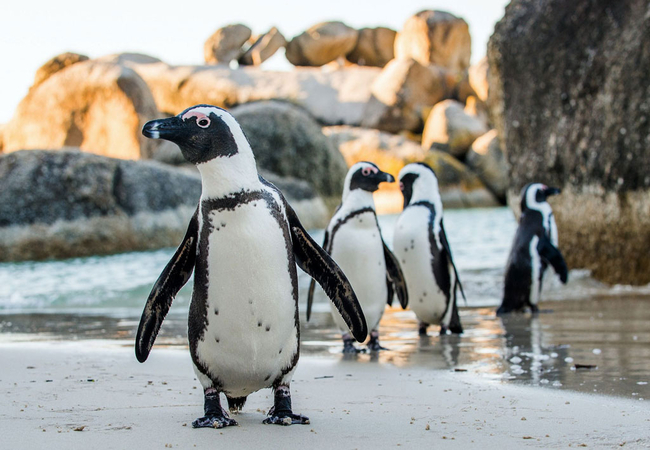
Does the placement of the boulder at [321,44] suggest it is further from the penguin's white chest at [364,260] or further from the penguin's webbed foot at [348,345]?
the penguin's webbed foot at [348,345]

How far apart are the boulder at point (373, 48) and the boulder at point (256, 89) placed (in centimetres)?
1376

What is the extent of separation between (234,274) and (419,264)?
284cm

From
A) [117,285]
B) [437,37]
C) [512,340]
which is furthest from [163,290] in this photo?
[437,37]

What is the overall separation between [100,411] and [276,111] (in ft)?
43.8

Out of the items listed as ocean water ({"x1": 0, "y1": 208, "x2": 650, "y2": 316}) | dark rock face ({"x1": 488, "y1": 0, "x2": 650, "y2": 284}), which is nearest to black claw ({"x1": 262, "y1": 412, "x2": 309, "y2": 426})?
ocean water ({"x1": 0, "y1": 208, "x2": 650, "y2": 316})

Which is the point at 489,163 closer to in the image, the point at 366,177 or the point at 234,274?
the point at 366,177

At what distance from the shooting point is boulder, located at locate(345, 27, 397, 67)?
52.1m

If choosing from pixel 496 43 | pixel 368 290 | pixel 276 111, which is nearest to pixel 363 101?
pixel 276 111

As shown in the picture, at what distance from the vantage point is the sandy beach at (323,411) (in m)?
2.13

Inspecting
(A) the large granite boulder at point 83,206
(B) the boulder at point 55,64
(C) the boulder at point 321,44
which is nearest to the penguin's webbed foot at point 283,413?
(A) the large granite boulder at point 83,206

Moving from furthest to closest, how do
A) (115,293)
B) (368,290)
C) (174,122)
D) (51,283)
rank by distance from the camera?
1. (51,283)
2. (115,293)
3. (368,290)
4. (174,122)

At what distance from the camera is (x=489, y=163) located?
31.1m

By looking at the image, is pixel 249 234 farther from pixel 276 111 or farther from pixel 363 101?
pixel 363 101

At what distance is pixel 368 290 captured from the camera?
439cm
